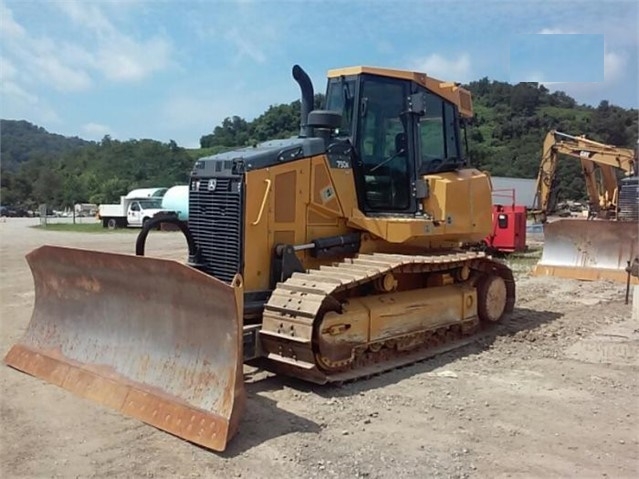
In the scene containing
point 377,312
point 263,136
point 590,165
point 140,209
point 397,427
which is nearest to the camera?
point 397,427

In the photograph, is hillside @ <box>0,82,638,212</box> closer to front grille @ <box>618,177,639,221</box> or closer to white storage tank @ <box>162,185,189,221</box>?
white storage tank @ <box>162,185,189,221</box>

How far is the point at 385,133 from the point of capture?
7.30 meters

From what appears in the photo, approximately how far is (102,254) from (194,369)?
1.48 m

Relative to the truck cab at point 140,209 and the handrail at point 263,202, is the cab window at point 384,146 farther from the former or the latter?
the truck cab at point 140,209

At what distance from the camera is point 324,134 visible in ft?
22.4

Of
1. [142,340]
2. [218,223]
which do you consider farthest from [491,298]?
[142,340]

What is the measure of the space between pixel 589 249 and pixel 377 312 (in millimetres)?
7442

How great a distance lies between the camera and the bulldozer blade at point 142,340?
466cm

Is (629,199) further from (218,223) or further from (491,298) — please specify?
(218,223)

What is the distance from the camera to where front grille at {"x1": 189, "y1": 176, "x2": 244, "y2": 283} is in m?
6.14

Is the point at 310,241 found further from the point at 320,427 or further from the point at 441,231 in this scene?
the point at 320,427

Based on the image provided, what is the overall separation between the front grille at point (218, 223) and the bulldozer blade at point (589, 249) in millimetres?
8140

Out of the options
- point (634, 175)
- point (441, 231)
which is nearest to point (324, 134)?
point (441, 231)

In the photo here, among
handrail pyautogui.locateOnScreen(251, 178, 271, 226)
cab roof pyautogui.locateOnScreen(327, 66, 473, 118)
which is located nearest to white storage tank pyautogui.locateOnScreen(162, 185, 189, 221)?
cab roof pyautogui.locateOnScreen(327, 66, 473, 118)
